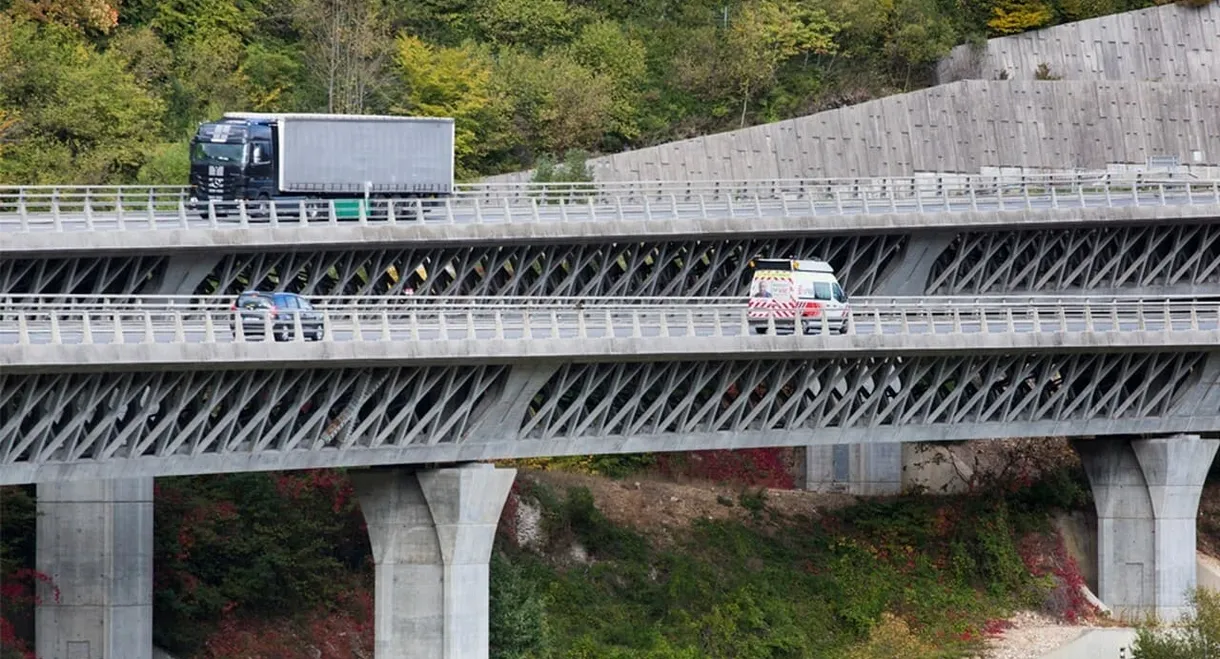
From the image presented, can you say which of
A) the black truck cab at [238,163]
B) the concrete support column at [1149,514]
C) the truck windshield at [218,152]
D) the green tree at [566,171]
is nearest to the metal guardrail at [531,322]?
the concrete support column at [1149,514]

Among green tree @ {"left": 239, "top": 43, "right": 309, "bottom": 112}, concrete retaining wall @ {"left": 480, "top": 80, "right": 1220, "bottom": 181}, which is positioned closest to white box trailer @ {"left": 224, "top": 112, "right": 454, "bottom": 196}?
concrete retaining wall @ {"left": 480, "top": 80, "right": 1220, "bottom": 181}

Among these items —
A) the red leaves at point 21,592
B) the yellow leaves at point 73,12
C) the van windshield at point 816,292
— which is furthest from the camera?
the yellow leaves at point 73,12

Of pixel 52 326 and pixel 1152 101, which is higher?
pixel 1152 101

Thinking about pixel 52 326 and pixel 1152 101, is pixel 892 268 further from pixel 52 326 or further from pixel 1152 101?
pixel 52 326

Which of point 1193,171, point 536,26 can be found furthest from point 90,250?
point 1193,171

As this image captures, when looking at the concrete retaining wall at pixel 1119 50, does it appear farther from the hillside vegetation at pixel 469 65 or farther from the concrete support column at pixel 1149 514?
the concrete support column at pixel 1149 514

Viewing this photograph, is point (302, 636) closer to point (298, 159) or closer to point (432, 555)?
point (432, 555)
